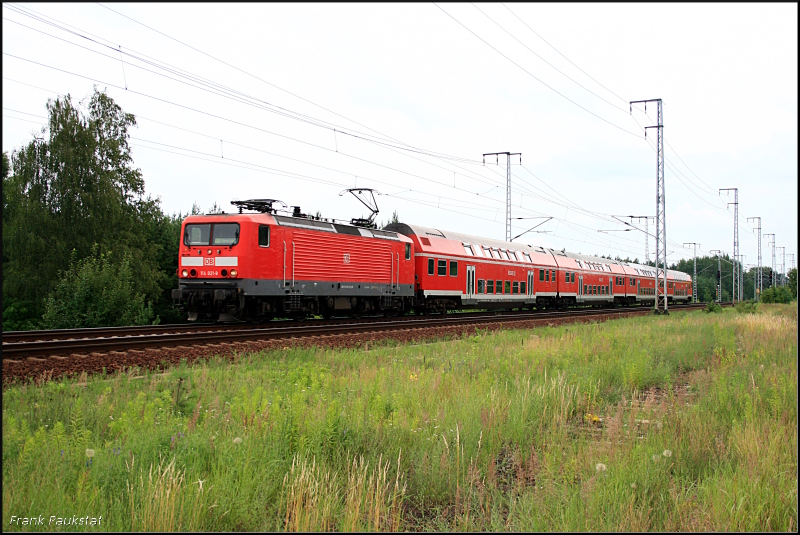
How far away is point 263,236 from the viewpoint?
61.9 feet

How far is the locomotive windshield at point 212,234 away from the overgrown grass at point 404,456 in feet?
32.6

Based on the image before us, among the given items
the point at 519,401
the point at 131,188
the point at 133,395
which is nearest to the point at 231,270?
the point at 133,395

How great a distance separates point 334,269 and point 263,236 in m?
3.75

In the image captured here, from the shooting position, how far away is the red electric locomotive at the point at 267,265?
729 inches

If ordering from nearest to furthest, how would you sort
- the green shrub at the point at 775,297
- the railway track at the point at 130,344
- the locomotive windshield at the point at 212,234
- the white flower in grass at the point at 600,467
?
the white flower in grass at the point at 600,467
the railway track at the point at 130,344
the locomotive windshield at the point at 212,234
the green shrub at the point at 775,297

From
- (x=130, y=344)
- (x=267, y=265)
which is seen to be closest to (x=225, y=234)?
(x=267, y=265)

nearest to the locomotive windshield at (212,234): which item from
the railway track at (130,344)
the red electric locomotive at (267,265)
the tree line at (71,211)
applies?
the red electric locomotive at (267,265)

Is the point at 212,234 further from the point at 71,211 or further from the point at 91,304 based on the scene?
the point at 71,211

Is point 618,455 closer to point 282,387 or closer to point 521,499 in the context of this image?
point 521,499

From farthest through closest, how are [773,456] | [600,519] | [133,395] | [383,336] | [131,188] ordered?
[131,188]
[383,336]
[133,395]
[773,456]
[600,519]

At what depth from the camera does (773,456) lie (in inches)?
210

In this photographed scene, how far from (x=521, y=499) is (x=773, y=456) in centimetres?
256

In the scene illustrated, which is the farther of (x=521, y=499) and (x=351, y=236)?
(x=351, y=236)

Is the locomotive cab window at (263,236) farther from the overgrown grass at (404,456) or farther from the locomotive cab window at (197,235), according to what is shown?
the overgrown grass at (404,456)
